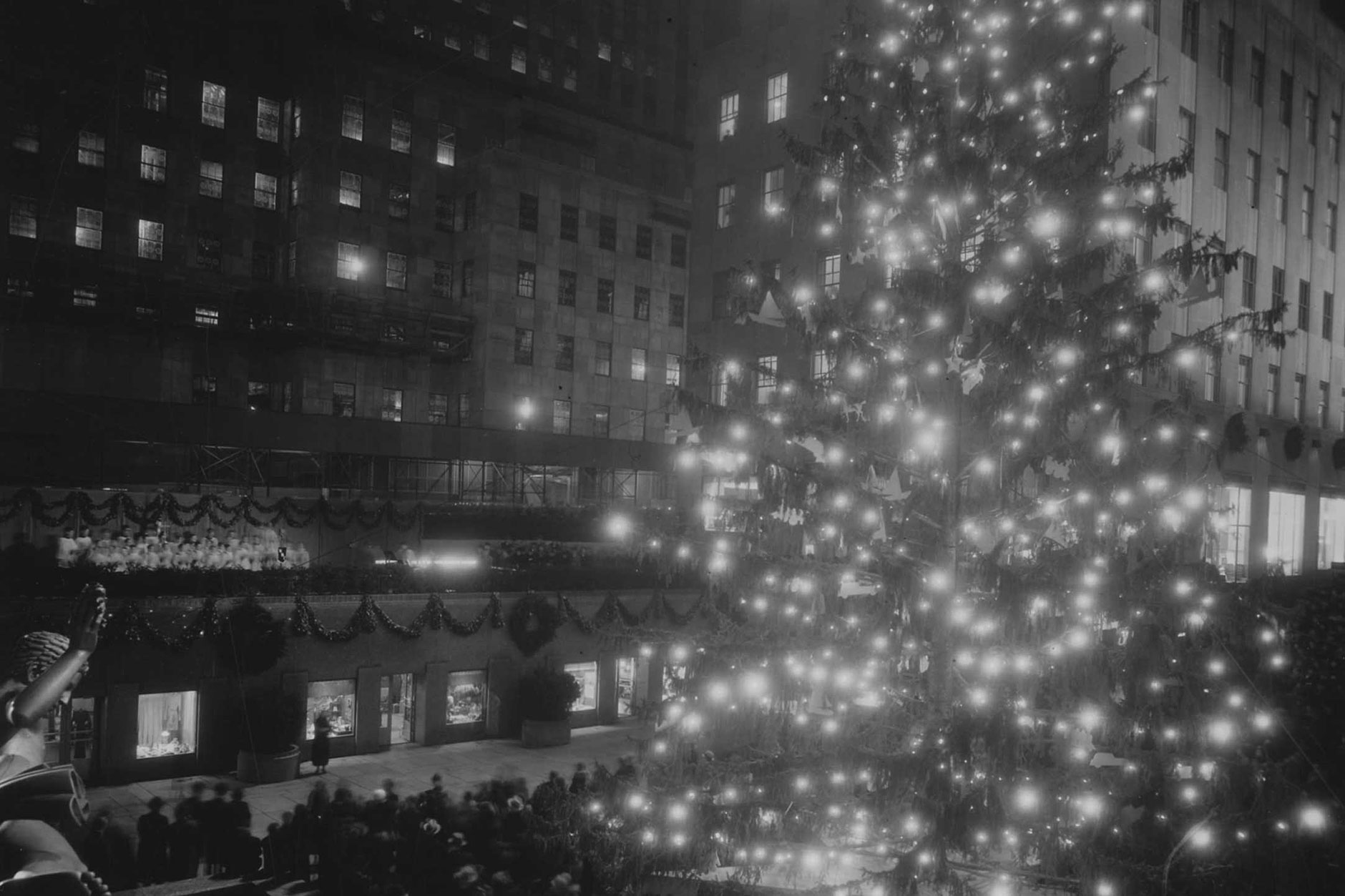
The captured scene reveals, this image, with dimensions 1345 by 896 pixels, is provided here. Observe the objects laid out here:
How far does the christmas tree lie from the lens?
6.84 metres

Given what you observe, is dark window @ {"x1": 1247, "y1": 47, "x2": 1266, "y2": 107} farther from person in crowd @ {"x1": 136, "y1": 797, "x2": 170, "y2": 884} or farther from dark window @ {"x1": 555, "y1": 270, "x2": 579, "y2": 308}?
person in crowd @ {"x1": 136, "y1": 797, "x2": 170, "y2": 884}

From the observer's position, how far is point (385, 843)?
10.2 m

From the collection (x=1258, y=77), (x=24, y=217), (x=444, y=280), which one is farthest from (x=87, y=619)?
(x=444, y=280)

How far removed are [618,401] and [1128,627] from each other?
1757 inches

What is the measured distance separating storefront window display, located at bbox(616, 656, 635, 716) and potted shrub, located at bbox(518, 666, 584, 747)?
2.70 meters

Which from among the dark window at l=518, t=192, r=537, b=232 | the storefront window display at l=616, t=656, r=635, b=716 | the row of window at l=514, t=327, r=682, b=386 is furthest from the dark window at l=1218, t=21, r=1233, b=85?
the dark window at l=518, t=192, r=537, b=232

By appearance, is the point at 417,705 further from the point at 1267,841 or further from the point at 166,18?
the point at 166,18

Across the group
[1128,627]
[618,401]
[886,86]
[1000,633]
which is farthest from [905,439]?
[618,401]

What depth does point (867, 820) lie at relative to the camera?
26.4ft

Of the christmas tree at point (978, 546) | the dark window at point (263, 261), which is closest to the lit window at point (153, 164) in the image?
the dark window at point (263, 261)

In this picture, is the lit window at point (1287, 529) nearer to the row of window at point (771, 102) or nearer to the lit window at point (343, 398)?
the row of window at point (771, 102)

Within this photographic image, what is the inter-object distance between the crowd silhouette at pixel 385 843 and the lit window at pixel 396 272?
37.7 metres

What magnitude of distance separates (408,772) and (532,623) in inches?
190

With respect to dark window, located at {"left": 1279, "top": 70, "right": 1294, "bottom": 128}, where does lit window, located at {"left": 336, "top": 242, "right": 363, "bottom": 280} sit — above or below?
below
